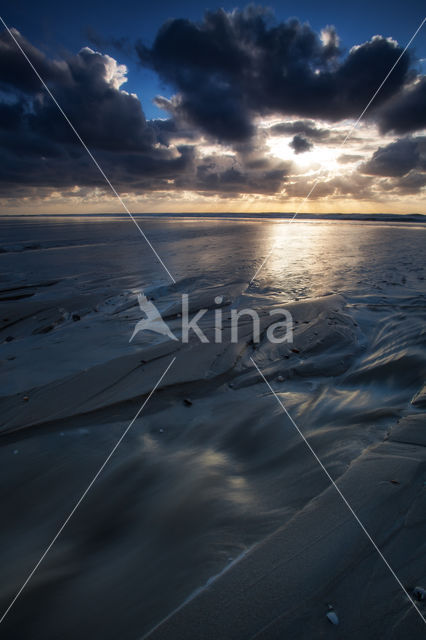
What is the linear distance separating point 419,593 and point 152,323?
156 inches

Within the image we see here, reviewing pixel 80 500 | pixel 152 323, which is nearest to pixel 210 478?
pixel 80 500

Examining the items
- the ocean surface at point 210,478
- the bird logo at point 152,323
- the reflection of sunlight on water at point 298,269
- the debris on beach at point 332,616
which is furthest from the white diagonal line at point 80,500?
the reflection of sunlight on water at point 298,269

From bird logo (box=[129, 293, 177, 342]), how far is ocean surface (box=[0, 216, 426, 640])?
131mm

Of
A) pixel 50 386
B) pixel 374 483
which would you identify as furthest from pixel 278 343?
pixel 50 386

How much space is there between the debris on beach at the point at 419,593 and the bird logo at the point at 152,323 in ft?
10.7

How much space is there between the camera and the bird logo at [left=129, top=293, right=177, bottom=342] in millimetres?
4211

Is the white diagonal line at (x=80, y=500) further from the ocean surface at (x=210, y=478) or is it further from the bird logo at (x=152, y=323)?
the bird logo at (x=152, y=323)

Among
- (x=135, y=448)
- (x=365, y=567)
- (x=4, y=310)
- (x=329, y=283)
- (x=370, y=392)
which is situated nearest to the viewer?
(x=365, y=567)

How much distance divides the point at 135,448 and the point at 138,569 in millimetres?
880

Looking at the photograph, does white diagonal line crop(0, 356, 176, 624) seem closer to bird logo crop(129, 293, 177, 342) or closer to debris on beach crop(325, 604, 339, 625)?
debris on beach crop(325, 604, 339, 625)

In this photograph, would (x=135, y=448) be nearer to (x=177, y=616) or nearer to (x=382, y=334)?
(x=177, y=616)

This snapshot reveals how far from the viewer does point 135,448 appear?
2141mm

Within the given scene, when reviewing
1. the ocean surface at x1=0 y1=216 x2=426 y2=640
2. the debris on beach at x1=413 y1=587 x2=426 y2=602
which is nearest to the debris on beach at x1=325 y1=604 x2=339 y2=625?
the ocean surface at x1=0 y1=216 x2=426 y2=640

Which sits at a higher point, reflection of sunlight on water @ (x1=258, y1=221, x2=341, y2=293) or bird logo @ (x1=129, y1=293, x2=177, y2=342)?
reflection of sunlight on water @ (x1=258, y1=221, x2=341, y2=293)
